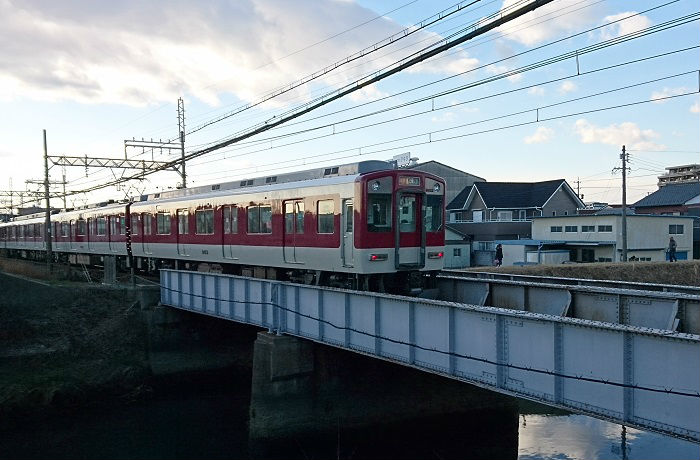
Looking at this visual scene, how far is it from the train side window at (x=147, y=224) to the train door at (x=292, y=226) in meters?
10.1

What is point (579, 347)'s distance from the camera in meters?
7.51

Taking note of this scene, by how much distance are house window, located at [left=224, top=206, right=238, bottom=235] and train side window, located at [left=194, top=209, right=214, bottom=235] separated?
99 centimetres

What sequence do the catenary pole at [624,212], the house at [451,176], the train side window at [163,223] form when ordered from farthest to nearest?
the house at [451,176] < the catenary pole at [624,212] < the train side window at [163,223]

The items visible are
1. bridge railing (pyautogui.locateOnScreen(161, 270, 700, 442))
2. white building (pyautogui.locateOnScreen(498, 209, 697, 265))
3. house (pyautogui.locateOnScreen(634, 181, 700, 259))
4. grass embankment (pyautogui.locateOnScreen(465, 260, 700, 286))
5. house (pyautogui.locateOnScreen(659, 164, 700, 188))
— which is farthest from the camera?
house (pyautogui.locateOnScreen(659, 164, 700, 188))

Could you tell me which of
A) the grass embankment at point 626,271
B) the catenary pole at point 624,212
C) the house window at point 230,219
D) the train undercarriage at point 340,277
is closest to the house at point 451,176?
the catenary pole at point 624,212

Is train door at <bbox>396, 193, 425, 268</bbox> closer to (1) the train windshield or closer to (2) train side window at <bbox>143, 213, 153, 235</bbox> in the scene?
(1) the train windshield

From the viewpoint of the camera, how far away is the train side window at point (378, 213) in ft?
41.6

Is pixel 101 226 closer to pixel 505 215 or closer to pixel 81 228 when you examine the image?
pixel 81 228

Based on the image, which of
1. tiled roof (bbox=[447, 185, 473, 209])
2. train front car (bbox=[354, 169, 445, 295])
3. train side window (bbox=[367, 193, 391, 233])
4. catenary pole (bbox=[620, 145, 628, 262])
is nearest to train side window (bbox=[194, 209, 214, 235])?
train front car (bbox=[354, 169, 445, 295])

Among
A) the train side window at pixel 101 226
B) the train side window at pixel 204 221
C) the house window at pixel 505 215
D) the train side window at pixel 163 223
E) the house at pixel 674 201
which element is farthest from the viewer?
the house at pixel 674 201

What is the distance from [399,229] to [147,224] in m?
13.8

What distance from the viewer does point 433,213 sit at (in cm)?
1395

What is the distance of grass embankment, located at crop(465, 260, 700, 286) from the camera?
26.5 meters

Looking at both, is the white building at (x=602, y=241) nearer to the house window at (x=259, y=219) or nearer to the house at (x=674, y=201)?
the house at (x=674, y=201)
